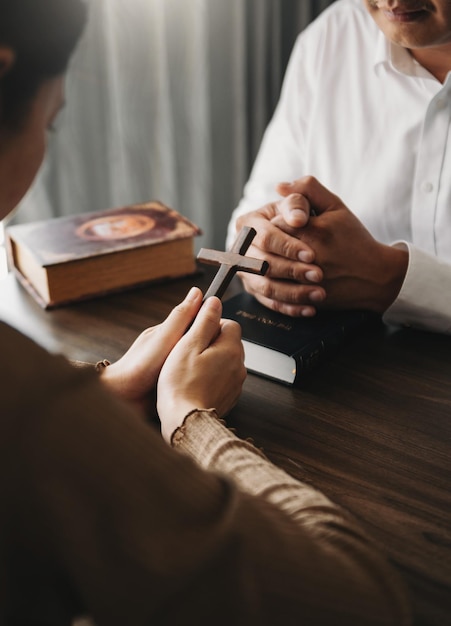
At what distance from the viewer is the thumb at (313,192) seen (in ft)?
4.36

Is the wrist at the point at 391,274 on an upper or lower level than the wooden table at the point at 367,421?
upper

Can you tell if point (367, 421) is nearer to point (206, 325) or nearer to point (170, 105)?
point (206, 325)

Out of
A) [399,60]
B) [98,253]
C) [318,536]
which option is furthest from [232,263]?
[399,60]

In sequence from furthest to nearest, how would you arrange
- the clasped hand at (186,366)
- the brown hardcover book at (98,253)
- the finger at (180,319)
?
1. the brown hardcover book at (98,253)
2. the finger at (180,319)
3. the clasped hand at (186,366)

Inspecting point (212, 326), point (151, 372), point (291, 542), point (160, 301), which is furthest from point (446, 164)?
point (291, 542)

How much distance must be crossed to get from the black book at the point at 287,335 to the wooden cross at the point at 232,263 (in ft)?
Result: 0.29

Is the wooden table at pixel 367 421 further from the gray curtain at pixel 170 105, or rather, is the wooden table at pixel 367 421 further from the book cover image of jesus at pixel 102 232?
the gray curtain at pixel 170 105

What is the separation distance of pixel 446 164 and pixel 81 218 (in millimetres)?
820

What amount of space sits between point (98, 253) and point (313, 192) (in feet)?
1.41

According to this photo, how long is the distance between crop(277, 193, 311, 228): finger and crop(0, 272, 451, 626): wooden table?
0.25m

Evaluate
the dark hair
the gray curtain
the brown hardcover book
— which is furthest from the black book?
the gray curtain

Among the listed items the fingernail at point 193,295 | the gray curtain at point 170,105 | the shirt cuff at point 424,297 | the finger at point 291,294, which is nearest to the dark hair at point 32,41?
the fingernail at point 193,295

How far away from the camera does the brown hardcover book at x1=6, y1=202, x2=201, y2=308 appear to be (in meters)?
1.32

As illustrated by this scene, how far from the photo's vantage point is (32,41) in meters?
0.54
